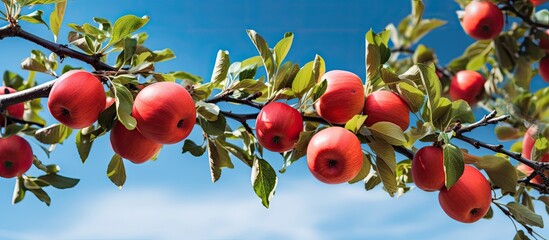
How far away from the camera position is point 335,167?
1305 mm

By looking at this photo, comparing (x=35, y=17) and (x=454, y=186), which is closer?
(x=454, y=186)

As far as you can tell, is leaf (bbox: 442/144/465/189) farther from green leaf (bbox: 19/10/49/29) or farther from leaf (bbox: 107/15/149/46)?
green leaf (bbox: 19/10/49/29)

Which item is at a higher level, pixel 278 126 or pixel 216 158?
pixel 278 126

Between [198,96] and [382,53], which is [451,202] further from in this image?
[198,96]

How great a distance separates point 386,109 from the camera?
4.43 feet

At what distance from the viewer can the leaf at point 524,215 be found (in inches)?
60.0

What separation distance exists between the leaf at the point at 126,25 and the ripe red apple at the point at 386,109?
629 millimetres

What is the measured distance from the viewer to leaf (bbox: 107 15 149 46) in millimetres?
1401

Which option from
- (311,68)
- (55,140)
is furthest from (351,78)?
(55,140)

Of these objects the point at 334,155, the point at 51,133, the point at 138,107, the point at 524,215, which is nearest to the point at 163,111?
the point at 138,107

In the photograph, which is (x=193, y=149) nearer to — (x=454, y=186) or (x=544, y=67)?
(x=454, y=186)

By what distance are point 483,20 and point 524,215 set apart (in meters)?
1.46

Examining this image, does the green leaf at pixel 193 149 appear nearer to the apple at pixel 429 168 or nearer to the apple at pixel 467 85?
the apple at pixel 429 168

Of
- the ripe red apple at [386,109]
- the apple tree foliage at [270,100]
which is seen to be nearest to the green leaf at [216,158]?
the apple tree foliage at [270,100]
